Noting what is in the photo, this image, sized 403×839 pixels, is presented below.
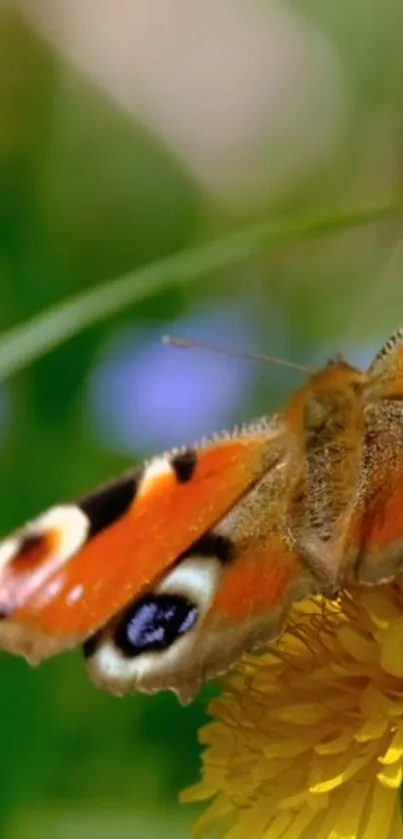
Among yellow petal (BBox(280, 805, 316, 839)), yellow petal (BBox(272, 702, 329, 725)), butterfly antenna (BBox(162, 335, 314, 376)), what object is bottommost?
yellow petal (BBox(280, 805, 316, 839))

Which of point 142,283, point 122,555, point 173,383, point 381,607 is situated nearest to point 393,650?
point 381,607

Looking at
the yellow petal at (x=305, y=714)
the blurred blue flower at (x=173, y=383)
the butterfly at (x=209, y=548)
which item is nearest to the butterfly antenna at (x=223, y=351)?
the butterfly at (x=209, y=548)

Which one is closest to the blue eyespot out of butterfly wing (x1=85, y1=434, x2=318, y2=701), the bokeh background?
butterfly wing (x1=85, y1=434, x2=318, y2=701)

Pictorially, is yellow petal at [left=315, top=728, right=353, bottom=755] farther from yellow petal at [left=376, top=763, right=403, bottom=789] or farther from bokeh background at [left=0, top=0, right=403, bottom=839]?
bokeh background at [left=0, top=0, right=403, bottom=839]

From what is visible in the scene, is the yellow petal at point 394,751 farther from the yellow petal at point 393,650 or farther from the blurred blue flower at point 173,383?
the blurred blue flower at point 173,383

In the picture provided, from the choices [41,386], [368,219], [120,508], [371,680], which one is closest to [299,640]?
[371,680]
